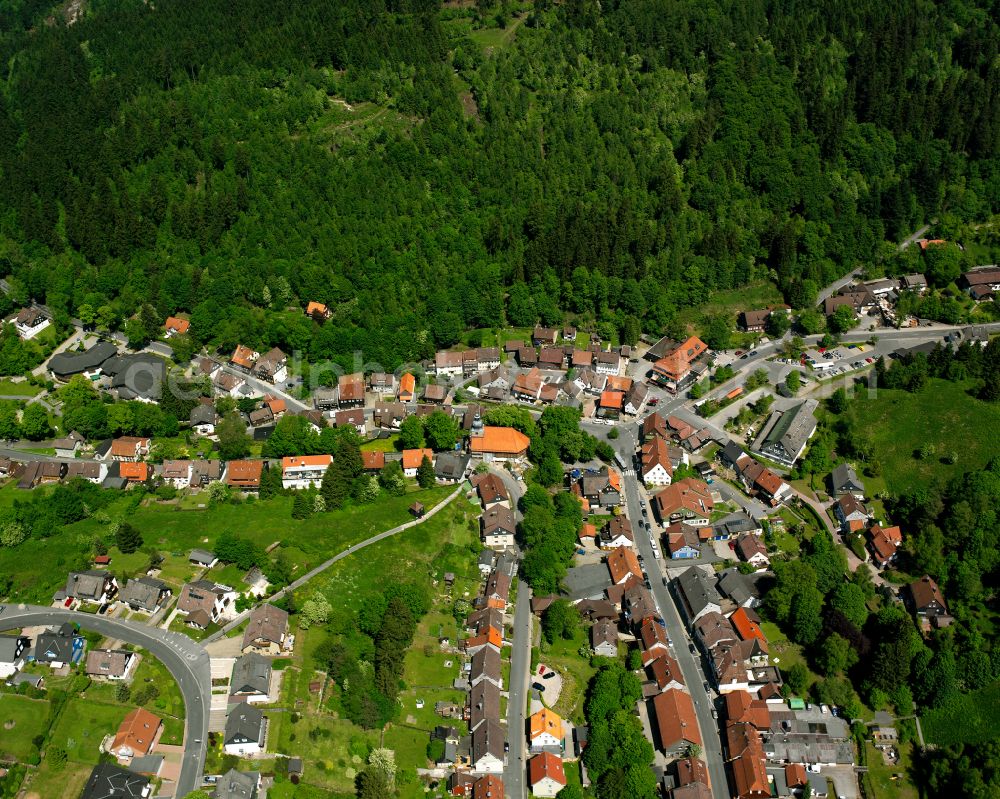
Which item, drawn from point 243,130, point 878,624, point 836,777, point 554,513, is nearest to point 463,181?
point 243,130

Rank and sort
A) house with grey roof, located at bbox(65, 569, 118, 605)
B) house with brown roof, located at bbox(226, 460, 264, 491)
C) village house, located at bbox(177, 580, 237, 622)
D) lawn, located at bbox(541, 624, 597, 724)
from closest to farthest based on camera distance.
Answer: lawn, located at bbox(541, 624, 597, 724) < village house, located at bbox(177, 580, 237, 622) < house with grey roof, located at bbox(65, 569, 118, 605) < house with brown roof, located at bbox(226, 460, 264, 491)

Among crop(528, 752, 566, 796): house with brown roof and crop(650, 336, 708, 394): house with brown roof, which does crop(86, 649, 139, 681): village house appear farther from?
crop(650, 336, 708, 394): house with brown roof

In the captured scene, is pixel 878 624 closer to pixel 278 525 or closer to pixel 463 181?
pixel 278 525

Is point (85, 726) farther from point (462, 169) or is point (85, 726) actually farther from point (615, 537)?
point (462, 169)

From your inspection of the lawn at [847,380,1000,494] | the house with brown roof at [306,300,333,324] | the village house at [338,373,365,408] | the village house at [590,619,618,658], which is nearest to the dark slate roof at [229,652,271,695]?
the village house at [590,619,618,658]

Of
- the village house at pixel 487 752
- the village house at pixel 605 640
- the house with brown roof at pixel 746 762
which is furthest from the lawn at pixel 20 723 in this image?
the house with brown roof at pixel 746 762

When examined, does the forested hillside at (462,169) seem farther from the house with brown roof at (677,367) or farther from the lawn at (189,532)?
the lawn at (189,532)

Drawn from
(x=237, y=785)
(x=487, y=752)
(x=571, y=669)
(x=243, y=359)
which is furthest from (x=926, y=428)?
(x=243, y=359)
